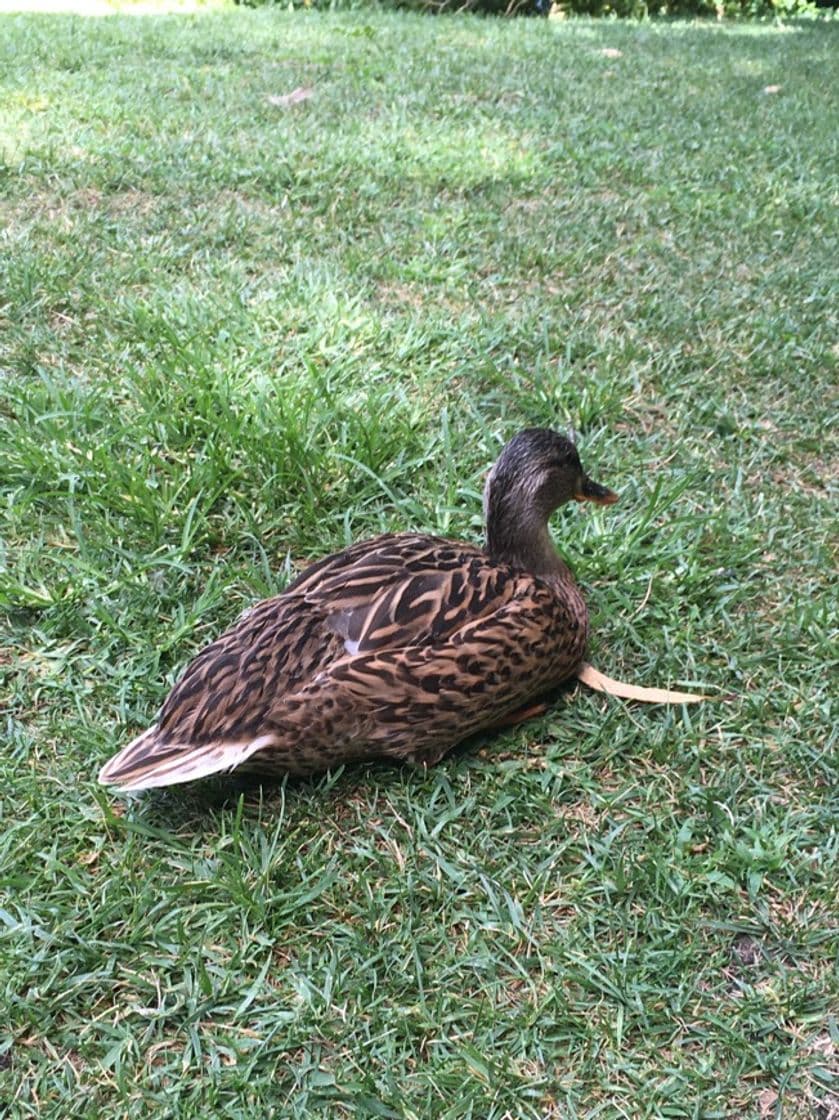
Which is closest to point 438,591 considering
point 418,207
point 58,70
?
point 418,207

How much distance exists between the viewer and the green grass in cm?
177

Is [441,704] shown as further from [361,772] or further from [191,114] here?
[191,114]

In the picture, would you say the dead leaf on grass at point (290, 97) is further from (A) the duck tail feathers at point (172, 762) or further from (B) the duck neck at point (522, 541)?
(A) the duck tail feathers at point (172, 762)

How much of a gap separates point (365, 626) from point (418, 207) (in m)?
3.22

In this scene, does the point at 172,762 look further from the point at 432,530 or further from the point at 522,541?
the point at 432,530

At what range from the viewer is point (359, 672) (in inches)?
83.0

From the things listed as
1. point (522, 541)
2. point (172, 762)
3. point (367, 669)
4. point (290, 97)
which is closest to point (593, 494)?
point (522, 541)

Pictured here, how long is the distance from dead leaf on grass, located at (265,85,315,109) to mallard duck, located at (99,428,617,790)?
15.5 feet

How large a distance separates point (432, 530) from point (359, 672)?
888 mm

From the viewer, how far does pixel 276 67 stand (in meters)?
7.01

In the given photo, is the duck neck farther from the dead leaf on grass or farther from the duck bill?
the dead leaf on grass

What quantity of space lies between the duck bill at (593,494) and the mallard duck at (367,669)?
365mm

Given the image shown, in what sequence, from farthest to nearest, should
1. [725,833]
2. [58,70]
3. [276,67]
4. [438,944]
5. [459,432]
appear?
[276,67], [58,70], [459,432], [725,833], [438,944]

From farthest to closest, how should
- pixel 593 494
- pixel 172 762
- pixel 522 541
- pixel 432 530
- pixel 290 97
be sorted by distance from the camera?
pixel 290 97, pixel 432 530, pixel 593 494, pixel 522 541, pixel 172 762
